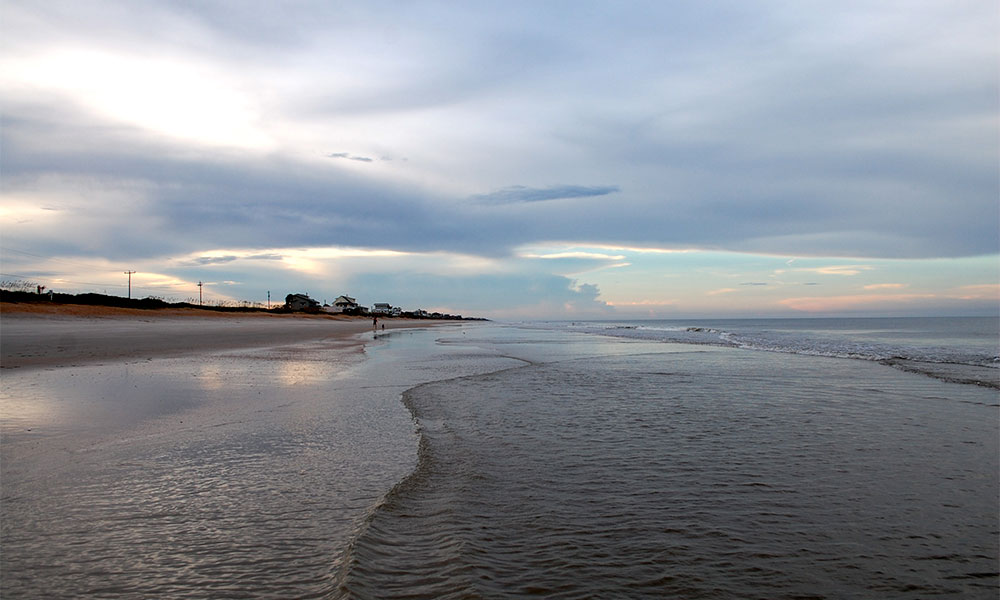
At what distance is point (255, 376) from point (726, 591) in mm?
12755

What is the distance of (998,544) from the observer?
4.35 m

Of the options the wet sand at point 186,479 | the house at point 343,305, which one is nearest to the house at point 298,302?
the house at point 343,305

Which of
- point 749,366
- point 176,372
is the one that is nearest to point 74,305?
point 176,372

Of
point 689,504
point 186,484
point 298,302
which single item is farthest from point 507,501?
point 298,302

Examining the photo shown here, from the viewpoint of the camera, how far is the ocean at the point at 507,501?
12.0ft

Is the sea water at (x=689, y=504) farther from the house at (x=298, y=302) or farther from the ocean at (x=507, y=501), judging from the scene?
the house at (x=298, y=302)

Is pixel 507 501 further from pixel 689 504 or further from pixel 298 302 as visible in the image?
pixel 298 302

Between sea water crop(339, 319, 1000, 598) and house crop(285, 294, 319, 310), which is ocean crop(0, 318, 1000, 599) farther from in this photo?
house crop(285, 294, 319, 310)

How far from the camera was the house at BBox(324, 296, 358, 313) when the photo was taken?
131625 millimetres

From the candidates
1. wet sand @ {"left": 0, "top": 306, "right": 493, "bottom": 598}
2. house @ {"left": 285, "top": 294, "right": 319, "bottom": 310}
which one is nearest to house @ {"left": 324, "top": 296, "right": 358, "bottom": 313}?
house @ {"left": 285, "top": 294, "right": 319, "bottom": 310}

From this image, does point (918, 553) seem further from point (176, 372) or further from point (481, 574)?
point (176, 372)

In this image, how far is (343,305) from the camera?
455 ft

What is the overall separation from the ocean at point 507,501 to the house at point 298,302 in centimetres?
10823

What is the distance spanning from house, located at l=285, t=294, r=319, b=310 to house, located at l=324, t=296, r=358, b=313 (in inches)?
361
